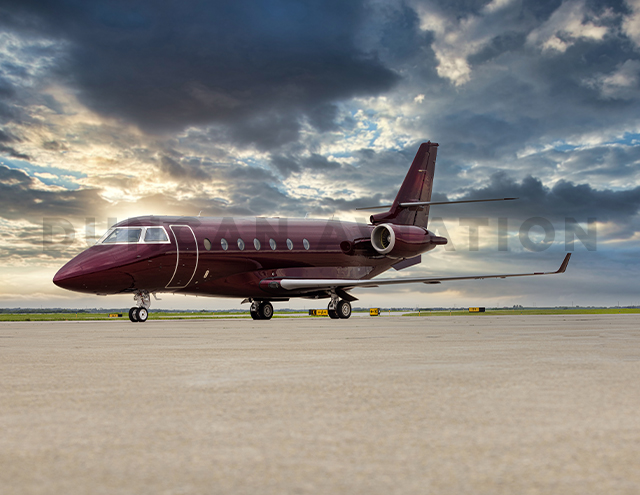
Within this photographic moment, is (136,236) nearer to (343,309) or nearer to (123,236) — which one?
(123,236)

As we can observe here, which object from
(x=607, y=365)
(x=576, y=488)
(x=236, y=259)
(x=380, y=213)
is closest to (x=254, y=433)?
(x=576, y=488)

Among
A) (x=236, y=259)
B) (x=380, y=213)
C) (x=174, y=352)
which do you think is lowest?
(x=174, y=352)

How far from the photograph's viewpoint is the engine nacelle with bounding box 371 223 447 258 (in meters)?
31.1

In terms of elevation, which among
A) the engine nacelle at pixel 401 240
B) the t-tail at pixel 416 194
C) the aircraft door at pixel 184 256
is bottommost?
the aircraft door at pixel 184 256

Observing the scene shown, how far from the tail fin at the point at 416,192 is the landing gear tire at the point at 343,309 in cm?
688

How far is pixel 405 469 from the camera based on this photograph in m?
3.31

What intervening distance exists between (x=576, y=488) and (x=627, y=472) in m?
0.45

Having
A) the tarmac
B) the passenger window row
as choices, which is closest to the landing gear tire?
the passenger window row

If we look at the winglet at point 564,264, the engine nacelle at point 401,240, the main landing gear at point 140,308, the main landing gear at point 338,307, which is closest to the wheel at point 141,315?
the main landing gear at point 140,308

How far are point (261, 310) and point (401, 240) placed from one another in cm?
805

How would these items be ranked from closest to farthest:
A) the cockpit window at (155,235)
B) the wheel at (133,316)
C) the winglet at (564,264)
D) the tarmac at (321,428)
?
the tarmac at (321,428) → the cockpit window at (155,235) → the wheel at (133,316) → the winglet at (564,264)

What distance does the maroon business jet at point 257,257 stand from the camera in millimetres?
23672

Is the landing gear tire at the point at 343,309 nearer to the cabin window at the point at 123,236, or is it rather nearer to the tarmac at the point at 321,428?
the cabin window at the point at 123,236

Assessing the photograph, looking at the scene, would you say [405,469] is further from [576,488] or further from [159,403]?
[159,403]
